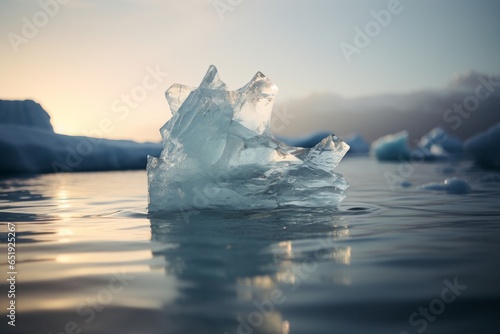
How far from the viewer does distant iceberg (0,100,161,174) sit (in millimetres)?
19109

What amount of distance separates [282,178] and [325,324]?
3616 mm

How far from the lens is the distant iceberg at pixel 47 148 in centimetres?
1911

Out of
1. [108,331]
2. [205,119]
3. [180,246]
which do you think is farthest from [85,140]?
[108,331]

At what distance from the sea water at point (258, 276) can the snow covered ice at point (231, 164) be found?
703 millimetres

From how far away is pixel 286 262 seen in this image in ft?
8.82

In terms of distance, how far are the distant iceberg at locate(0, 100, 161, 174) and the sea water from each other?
16.3 meters

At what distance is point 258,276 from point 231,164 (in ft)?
9.50

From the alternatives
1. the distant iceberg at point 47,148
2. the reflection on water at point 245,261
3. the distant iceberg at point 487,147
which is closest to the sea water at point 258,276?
the reflection on water at point 245,261

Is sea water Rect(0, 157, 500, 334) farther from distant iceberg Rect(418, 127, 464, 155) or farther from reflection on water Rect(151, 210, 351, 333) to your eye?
distant iceberg Rect(418, 127, 464, 155)

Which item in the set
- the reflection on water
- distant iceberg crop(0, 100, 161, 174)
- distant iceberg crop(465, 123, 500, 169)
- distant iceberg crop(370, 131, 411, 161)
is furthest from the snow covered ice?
distant iceberg crop(370, 131, 411, 161)

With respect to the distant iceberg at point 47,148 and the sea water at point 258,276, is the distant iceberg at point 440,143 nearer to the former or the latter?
the distant iceberg at point 47,148

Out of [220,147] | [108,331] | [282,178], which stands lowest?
[108,331]

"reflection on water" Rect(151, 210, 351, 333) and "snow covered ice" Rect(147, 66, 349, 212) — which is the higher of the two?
"snow covered ice" Rect(147, 66, 349, 212)

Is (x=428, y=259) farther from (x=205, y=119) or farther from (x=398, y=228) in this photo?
(x=205, y=119)
